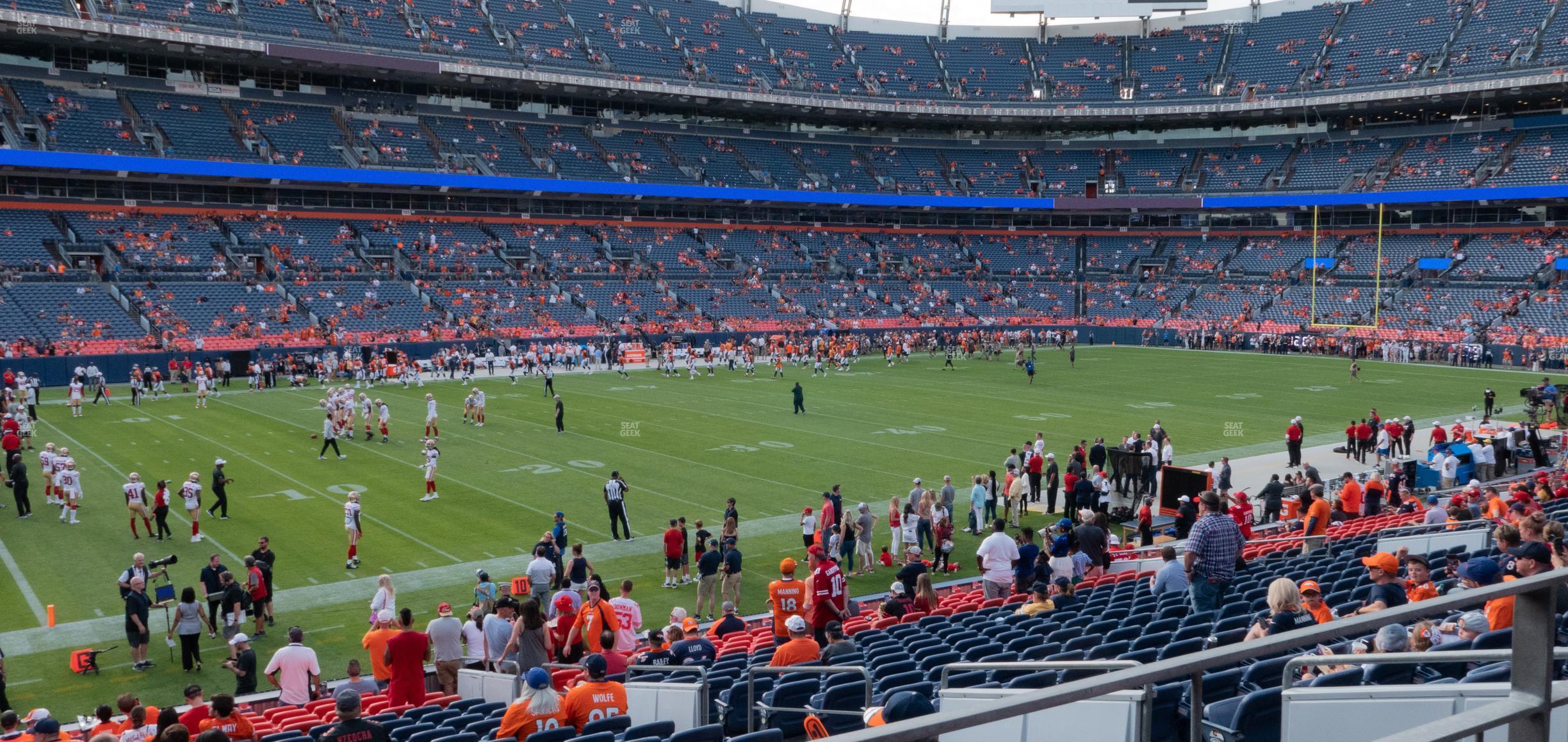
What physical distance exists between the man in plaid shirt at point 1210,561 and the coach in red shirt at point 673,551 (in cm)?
873

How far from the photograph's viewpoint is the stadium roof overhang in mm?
56969

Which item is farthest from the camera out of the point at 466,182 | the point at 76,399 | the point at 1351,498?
the point at 466,182

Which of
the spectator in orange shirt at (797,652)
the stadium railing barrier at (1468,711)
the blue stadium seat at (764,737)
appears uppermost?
the stadium railing barrier at (1468,711)

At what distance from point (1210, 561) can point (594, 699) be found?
6404 mm

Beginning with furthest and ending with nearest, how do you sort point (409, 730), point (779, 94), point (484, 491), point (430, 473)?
point (779, 94), point (484, 491), point (430, 473), point (409, 730)

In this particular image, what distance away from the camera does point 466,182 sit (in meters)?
64.0

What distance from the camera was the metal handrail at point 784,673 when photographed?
7660mm

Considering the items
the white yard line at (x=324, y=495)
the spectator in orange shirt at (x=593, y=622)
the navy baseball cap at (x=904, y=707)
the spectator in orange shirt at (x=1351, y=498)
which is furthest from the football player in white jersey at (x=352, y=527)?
the spectator in orange shirt at (x=1351, y=498)

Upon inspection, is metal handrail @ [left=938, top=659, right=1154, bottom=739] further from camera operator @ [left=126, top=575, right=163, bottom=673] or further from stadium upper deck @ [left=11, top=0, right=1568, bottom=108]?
stadium upper deck @ [left=11, top=0, right=1568, bottom=108]

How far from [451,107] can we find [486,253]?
12.9 meters

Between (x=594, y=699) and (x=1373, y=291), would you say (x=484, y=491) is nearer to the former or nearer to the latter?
(x=594, y=699)

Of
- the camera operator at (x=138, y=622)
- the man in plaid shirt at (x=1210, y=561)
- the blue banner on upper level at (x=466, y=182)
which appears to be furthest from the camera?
the blue banner on upper level at (x=466, y=182)

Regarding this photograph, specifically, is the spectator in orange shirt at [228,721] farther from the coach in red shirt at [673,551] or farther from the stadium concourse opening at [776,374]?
the coach in red shirt at [673,551]

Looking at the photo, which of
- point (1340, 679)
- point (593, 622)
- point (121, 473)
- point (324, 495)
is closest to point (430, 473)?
point (324, 495)
